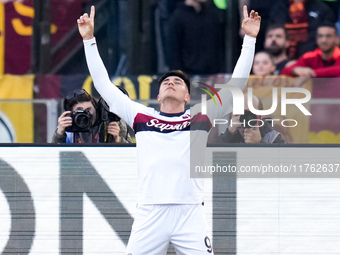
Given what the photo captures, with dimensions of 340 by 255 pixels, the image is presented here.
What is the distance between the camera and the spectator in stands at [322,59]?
20.4 feet

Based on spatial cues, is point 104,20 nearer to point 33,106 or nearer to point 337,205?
point 33,106

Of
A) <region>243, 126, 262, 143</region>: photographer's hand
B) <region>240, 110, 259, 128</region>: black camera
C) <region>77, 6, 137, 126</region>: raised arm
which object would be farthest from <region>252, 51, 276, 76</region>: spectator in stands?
<region>77, 6, 137, 126</region>: raised arm

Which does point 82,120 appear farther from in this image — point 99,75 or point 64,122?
point 99,75

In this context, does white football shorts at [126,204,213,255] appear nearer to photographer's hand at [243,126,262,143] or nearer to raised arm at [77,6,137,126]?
raised arm at [77,6,137,126]

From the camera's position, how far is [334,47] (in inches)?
247

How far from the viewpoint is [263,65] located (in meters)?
6.29

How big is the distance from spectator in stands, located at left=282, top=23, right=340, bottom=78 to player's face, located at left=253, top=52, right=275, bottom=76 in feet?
0.40

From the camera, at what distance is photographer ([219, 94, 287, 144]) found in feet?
17.6

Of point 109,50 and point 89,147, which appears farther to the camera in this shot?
point 109,50

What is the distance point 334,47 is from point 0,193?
117 inches

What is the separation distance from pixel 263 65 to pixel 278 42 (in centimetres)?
27

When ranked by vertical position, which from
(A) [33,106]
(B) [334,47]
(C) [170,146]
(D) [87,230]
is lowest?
(D) [87,230]

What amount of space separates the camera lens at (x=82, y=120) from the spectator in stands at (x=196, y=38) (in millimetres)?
1426

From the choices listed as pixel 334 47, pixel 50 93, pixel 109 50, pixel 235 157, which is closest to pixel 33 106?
pixel 50 93
